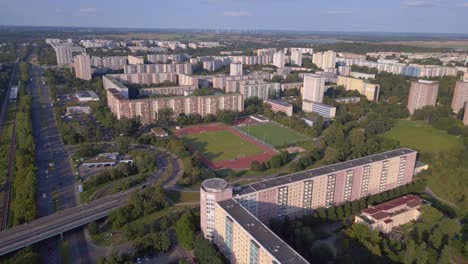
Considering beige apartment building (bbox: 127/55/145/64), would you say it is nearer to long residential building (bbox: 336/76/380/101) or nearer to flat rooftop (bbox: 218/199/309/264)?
long residential building (bbox: 336/76/380/101)

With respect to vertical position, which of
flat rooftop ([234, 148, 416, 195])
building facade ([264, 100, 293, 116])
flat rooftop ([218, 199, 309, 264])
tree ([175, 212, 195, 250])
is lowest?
tree ([175, 212, 195, 250])

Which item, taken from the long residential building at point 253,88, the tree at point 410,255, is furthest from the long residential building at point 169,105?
the tree at point 410,255

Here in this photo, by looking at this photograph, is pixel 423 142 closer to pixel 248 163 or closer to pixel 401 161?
pixel 401 161

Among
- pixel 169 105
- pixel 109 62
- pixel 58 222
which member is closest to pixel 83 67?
pixel 109 62

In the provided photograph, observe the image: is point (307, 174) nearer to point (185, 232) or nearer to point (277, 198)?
point (277, 198)

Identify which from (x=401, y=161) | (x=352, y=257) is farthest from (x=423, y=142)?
(x=352, y=257)

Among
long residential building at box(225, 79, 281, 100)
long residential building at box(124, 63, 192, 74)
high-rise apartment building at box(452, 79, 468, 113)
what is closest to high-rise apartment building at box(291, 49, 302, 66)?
long residential building at box(124, 63, 192, 74)
